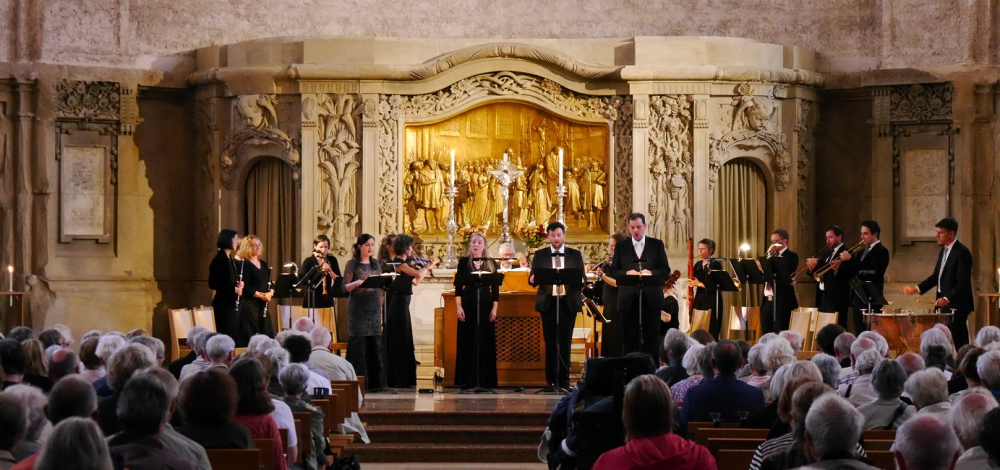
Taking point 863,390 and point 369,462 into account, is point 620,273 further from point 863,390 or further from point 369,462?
point 863,390

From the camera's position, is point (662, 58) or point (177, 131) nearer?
point (662, 58)

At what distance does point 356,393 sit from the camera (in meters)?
9.13

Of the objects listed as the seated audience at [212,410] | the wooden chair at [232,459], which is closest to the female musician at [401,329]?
the seated audience at [212,410]

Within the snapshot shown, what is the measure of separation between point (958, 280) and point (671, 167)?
4.86 metres

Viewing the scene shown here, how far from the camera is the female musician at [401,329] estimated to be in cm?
1268

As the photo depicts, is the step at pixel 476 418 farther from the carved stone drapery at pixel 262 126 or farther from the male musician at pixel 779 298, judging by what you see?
the carved stone drapery at pixel 262 126

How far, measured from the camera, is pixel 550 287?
12234mm

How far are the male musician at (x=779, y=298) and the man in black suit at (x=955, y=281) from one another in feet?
5.24

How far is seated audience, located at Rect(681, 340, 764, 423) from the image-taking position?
698 centimetres

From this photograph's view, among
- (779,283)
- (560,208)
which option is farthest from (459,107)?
(779,283)

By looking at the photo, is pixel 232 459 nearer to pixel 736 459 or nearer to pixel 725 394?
pixel 736 459

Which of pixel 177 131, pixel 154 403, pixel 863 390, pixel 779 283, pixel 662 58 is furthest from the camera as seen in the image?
pixel 177 131

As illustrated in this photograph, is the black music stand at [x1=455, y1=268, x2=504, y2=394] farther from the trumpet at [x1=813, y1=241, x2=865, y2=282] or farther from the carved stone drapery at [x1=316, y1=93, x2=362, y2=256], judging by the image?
the carved stone drapery at [x1=316, y1=93, x2=362, y2=256]

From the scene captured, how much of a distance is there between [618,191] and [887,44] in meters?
3.69
